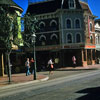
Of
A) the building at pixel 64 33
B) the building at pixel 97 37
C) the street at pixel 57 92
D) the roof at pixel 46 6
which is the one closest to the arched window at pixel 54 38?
Result: the building at pixel 64 33

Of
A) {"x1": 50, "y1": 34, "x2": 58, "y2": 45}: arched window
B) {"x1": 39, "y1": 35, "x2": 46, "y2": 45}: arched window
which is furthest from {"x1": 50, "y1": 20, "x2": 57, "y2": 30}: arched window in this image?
{"x1": 39, "y1": 35, "x2": 46, "y2": 45}: arched window

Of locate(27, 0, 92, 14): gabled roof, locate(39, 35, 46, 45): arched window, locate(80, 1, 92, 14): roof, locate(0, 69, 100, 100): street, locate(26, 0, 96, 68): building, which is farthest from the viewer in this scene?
locate(80, 1, 92, 14): roof

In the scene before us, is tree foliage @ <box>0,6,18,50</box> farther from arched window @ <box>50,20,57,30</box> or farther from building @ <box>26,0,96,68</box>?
arched window @ <box>50,20,57,30</box>

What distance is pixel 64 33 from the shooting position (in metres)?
32.6

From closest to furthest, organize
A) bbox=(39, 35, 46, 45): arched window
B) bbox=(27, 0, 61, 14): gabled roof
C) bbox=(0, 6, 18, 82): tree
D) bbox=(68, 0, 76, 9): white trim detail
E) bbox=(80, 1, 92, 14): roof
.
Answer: bbox=(0, 6, 18, 82): tree < bbox=(68, 0, 76, 9): white trim detail < bbox=(27, 0, 61, 14): gabled roof < bbox=(39, 35, 46, 45): arched window < bbox=(80, 1, 92, 14): roof

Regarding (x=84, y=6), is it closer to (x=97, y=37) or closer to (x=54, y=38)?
(x=97, y=37)

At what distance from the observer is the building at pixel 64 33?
107ft

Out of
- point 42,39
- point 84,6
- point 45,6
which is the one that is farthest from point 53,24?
point 84,6

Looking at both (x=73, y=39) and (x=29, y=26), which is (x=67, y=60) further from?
(x=29, y=26)

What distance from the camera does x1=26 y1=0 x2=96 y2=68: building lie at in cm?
3259

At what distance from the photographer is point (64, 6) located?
33.1 meters

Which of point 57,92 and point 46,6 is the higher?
point 46,6

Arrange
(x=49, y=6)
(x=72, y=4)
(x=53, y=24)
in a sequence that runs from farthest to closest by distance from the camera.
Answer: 1. (x=49, y=6)
2. (x=53, y=24)
3. (x=72, y=4)

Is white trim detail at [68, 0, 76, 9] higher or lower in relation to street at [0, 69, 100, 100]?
higher
